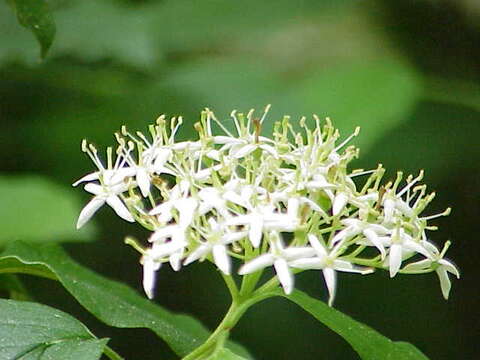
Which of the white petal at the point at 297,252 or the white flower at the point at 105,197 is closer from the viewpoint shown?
the white petal at the point at 297,252

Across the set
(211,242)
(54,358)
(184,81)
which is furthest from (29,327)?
(184,81)

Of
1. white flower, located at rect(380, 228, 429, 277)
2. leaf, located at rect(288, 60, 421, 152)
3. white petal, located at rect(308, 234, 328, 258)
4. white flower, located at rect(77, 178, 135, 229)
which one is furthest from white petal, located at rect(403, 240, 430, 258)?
leaf, located at rect(288, 60, 421, 152)

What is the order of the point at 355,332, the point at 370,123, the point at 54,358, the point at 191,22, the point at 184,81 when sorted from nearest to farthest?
the point at 54,358 → the point at 355,332 → the point at 370,123 → the point at 184,81 → the point at 191,22

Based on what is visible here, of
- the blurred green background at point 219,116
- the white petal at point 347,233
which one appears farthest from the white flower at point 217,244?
the blurred green background at point 219,116

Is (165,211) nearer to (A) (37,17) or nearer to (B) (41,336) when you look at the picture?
(B) (41,336)

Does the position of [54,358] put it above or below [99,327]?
above

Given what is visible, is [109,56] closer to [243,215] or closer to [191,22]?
[191,22]

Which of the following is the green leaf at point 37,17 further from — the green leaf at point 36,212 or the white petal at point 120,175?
the green leaf at point 36,212
